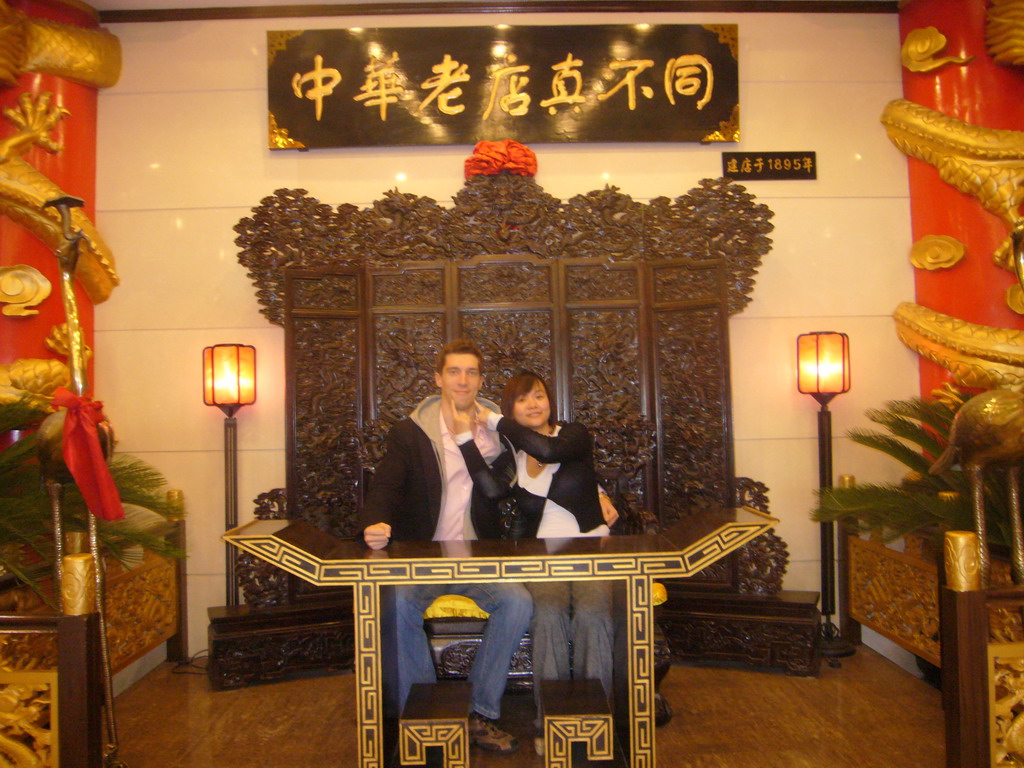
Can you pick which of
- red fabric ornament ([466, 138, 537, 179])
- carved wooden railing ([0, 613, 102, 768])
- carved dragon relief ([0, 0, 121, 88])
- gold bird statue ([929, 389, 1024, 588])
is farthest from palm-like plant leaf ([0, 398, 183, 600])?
gold bird statue ([929, 389, 1024, 588])

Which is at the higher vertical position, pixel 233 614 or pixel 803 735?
pixel 233 614

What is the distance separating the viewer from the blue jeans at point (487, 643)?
237cm

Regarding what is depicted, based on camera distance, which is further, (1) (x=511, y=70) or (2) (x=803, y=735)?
(1) (x=511, y=70)

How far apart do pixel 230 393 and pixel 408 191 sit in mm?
1323

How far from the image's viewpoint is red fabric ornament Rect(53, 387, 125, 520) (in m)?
2.02

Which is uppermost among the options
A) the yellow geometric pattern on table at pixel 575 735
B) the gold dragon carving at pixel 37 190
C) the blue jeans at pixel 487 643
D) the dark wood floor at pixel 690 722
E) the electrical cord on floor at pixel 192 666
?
the gold dragon carving at pixel 37 190

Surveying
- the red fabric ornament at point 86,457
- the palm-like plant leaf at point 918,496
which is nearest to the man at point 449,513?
the red fabric ornament at point 86,457

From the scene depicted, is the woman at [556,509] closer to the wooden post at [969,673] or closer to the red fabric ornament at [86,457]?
the wooden post at [969,673]

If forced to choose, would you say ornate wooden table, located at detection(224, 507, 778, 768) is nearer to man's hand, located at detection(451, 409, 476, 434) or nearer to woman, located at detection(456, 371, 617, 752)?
woman, located at detection(456, 371, 617, 752)

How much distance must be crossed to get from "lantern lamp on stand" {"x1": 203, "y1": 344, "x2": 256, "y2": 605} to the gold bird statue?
2.84 m

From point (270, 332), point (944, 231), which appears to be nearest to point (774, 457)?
point (944, 231)

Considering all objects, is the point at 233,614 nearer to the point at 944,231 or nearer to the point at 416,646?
the point at 416,646

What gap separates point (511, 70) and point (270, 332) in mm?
1787

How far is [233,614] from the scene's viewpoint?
322 cm
